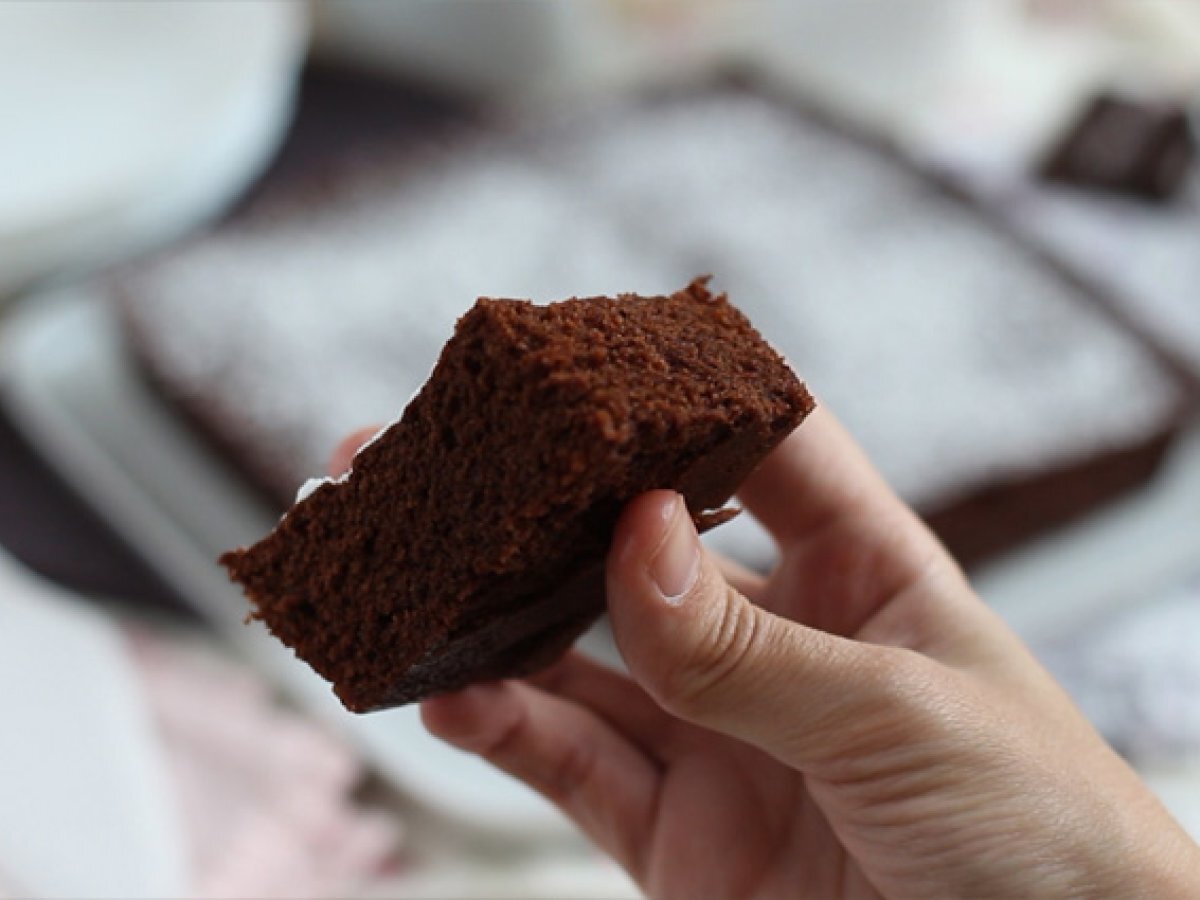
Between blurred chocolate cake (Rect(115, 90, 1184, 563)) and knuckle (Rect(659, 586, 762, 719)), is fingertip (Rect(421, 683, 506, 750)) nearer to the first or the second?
knuckle (Rect(659, 586, 762, 719))

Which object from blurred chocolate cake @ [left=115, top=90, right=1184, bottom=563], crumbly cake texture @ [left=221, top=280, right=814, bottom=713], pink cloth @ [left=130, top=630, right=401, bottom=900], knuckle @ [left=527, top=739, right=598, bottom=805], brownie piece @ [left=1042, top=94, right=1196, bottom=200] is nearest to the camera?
crumbly cake texture @ [left=221, top=280, right=814, bottom=713]

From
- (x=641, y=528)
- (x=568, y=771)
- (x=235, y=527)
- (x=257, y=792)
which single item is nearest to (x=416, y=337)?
(x=235, y=527)

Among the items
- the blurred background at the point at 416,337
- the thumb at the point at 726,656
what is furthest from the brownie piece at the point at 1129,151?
the thumb at the point at 726,656

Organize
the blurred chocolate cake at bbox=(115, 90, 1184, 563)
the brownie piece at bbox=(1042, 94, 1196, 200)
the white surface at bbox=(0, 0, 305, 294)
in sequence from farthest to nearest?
the brownie piece at bbox=(1042, 94, 1196, 200) → the white surface at bbox=(0, 0, 305, 294) → the blurred chocolate cake at bbox=(115, 90, 1184, 563)

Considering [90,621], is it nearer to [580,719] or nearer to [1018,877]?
[580,719]

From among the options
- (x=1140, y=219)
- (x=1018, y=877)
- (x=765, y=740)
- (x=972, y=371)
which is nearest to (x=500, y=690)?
(x=765, y=740)

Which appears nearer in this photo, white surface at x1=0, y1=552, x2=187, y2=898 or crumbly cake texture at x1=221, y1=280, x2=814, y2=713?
crumbly cake texture at x1=221, y1=280, x2=814, y2=713

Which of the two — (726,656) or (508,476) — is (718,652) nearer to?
(726,656)

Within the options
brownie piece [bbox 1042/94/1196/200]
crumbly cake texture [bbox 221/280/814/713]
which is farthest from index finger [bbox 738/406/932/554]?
brownie piece [bbox 1042/94/1196/200]

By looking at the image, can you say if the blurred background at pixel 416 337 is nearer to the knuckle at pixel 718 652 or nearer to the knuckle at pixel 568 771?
the knuckle at pixel 568 771
